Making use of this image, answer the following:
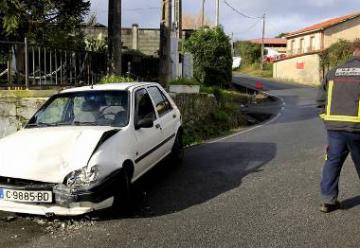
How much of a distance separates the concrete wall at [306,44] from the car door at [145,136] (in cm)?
5675

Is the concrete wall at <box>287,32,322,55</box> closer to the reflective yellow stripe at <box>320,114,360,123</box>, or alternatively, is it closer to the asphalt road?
the asphalt road

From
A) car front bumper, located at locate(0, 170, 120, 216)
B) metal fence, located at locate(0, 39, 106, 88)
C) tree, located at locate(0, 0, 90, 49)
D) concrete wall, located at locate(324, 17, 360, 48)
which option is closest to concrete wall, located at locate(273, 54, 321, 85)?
concrete wall, located at locate(324, 17, 360, 48)

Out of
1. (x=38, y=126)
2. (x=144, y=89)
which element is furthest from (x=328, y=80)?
(x=38, y=126)

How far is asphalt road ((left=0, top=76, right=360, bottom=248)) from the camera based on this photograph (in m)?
5.19

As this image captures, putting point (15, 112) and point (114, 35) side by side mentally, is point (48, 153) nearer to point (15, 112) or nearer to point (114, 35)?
point (15, 112)

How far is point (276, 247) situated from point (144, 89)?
359cm

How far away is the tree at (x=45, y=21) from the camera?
11.8 m

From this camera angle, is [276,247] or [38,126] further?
[38,126]

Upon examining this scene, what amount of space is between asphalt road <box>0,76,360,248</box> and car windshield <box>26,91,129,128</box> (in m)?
1.09

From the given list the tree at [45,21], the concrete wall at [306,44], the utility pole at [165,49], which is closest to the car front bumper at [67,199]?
the tree at [45,21]

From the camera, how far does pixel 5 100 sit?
994 centimetres

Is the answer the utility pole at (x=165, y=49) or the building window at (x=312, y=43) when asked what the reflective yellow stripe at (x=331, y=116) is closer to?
the utility pole at (x=165, y=49)

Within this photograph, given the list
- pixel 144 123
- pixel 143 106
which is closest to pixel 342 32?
pixel 143 106

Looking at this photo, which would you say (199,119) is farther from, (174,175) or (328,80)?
(328,80)
